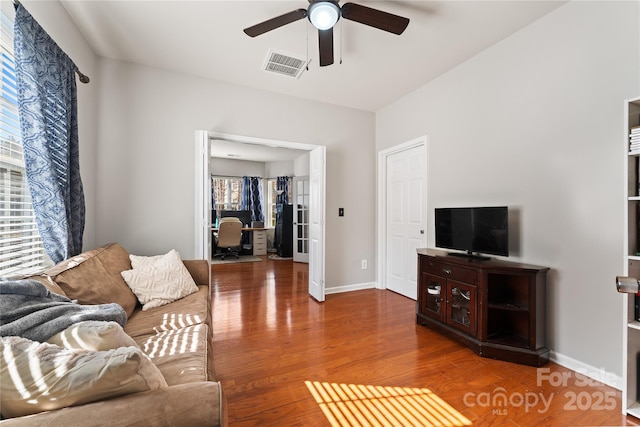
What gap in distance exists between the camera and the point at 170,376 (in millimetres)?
1196

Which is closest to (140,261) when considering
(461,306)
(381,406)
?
(381,406)

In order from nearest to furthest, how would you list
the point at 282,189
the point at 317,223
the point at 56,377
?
the point at 56,377
the point at 317,223
the point at 282,189

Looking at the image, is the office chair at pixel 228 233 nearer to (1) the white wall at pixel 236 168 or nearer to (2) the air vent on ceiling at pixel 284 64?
(1) the white wall at pixel 236 168

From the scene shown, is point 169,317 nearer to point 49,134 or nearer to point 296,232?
point 49,134

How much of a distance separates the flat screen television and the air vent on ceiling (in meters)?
2.13

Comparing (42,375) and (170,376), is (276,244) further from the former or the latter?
(42,375)

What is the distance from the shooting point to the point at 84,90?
8.38 ft

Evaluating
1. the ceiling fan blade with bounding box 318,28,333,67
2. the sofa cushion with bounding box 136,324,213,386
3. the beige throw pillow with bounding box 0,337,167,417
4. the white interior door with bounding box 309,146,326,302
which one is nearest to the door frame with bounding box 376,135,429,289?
the white interior door with bounding box 309,146,326,302

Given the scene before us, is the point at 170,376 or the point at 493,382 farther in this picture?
the point at 493,382

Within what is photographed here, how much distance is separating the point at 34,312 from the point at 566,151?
320cm

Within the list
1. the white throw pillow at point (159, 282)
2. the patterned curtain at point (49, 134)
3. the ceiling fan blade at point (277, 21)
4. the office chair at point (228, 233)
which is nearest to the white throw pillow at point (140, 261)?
the white throw pillow at point (159, 282)

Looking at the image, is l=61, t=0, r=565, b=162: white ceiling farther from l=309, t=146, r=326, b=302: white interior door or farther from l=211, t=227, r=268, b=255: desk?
l=211, t=227, r=268, b=255: desk

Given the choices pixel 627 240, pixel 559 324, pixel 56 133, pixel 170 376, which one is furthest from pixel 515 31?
pixel 56 133

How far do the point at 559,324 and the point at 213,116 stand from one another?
154 inches
